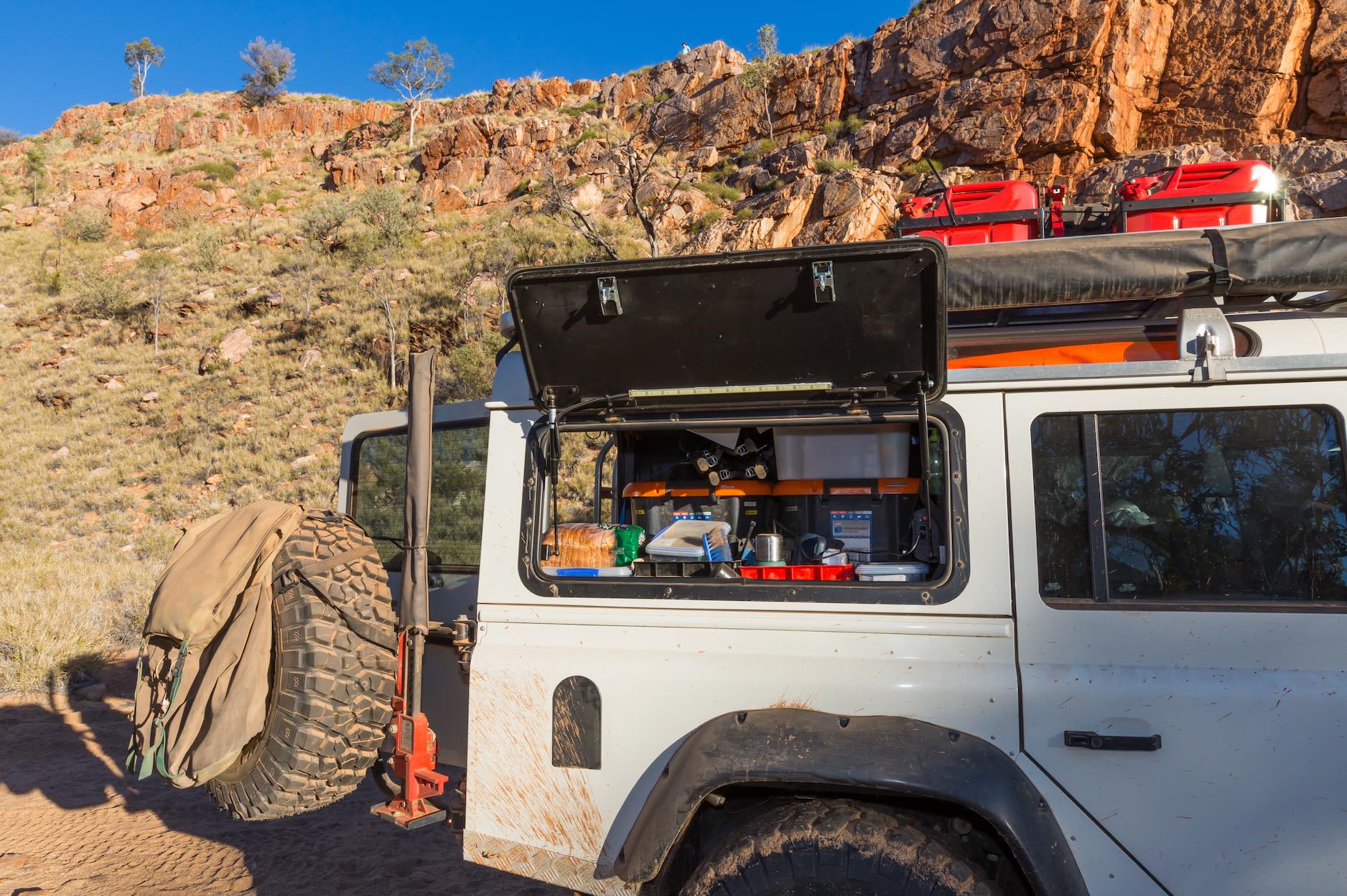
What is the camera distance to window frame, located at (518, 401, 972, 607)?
2.24m

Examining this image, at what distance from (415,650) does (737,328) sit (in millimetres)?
1519

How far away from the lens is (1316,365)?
2.06m

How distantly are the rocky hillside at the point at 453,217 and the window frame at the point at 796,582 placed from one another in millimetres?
7152

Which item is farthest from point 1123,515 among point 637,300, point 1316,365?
point 637,300

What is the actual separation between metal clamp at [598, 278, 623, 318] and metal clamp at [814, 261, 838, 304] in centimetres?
57

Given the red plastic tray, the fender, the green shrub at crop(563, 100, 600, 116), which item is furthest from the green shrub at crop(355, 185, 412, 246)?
the fender

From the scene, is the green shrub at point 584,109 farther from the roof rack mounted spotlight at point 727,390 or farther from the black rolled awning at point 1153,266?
the roof rack mounted spotlight at point 727,390

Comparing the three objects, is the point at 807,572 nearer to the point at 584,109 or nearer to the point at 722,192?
the point at 722,192

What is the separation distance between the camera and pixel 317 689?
2633 mm

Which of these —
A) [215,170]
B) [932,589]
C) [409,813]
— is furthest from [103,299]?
[932,589]

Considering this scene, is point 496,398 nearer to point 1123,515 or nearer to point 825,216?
point 1123,515

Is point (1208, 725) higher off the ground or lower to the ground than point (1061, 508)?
lower

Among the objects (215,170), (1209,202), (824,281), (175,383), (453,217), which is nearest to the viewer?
(824,281)

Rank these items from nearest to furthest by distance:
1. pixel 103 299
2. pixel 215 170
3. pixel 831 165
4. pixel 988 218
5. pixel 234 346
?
pixel 988 218 < pixel 234 346 < pixel 103 299 < pixel 831 165 < pixel 215 170
